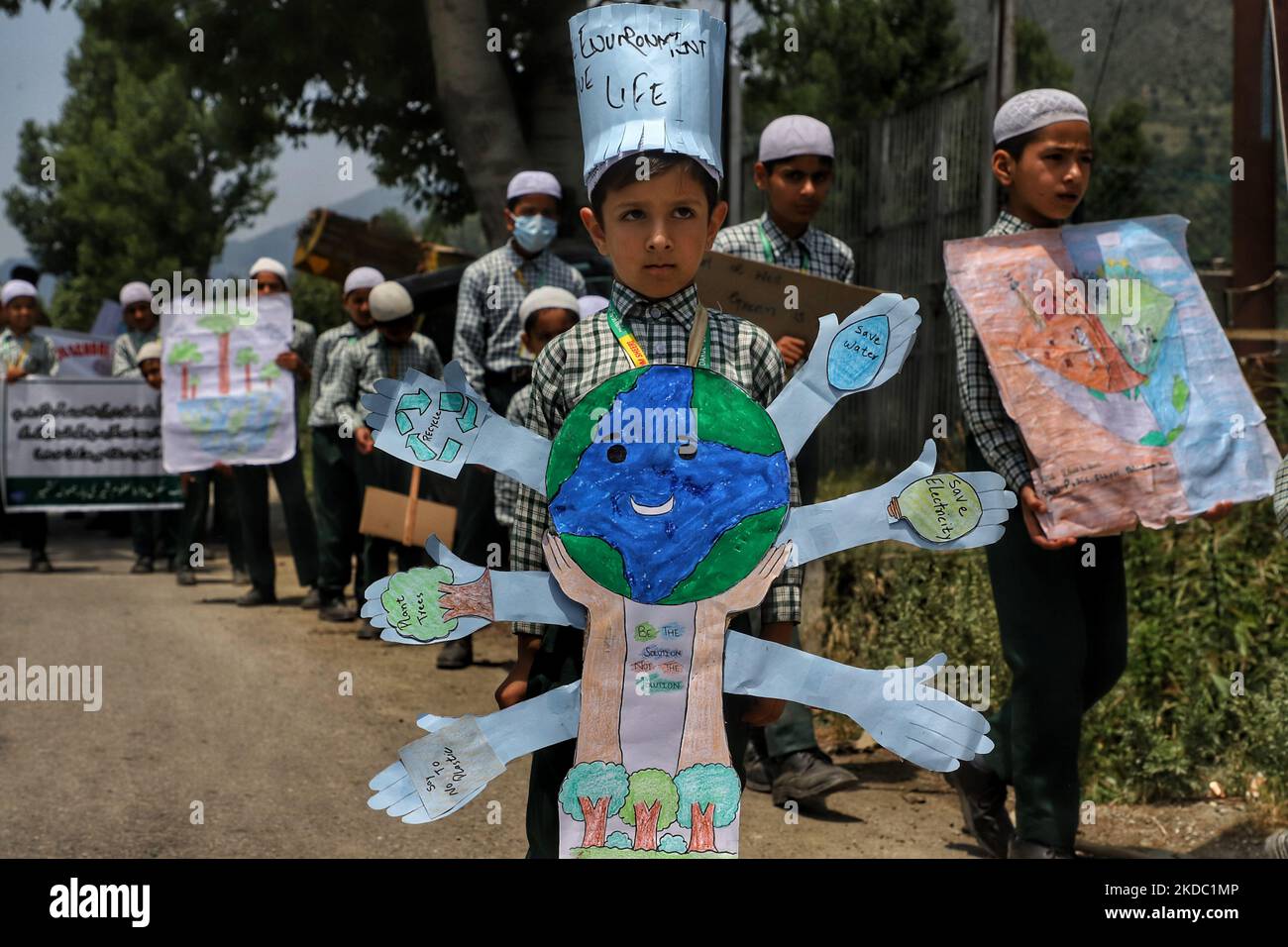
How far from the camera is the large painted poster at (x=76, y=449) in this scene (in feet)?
40.7

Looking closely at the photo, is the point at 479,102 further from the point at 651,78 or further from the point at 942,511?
the point at 942,511

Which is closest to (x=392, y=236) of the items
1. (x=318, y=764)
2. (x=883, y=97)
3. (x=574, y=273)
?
(x=574, y=273)

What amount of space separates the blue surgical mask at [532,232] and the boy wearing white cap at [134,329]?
20.0ft

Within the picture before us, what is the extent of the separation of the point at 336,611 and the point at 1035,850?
6084mm

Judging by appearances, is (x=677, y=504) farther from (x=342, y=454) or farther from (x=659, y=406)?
(x=342, y=454)

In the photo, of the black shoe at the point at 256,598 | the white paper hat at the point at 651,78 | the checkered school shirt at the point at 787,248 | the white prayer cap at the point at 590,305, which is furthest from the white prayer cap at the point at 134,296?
the white paper hat at the point at 651,78

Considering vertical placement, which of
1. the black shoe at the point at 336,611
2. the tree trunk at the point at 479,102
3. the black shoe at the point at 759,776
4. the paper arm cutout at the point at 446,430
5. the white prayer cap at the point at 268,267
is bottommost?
the black shoe at the point at 759,776

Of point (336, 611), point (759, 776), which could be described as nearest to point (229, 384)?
point (336, 611)

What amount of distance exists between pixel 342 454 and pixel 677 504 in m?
6.96

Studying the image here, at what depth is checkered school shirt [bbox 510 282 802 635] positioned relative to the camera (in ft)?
10.8

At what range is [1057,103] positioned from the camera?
4445 mm

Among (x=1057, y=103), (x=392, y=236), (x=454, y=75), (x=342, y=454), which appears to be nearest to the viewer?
(x=1057, y=103)

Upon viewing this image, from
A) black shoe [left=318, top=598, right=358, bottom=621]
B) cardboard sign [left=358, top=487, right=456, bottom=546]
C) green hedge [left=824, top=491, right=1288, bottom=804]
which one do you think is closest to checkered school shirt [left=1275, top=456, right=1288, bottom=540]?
green hedge [left=824, top=491, right=1288, bottom=804]

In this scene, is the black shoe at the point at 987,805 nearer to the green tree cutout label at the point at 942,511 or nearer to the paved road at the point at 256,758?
the paved road at the point at 256,758
